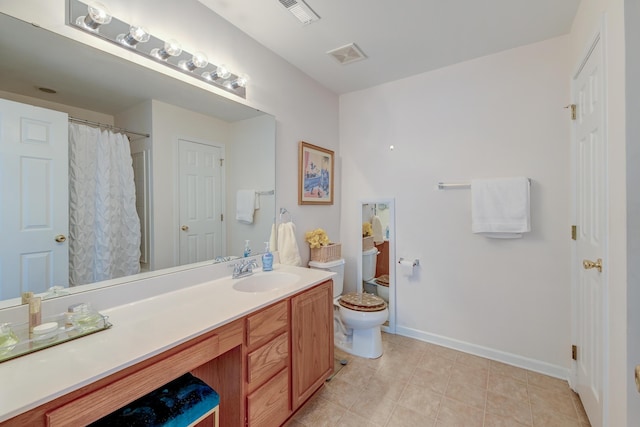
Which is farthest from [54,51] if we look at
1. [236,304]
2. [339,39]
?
[339,39]

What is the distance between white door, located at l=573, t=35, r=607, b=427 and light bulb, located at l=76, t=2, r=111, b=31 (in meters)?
2.30

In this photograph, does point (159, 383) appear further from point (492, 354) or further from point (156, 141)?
point (492, 354)

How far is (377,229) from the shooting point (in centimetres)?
276

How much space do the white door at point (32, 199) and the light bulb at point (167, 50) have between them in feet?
1.84

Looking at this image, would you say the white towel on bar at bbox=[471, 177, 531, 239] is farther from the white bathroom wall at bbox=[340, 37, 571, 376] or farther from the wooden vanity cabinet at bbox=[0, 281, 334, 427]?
the wooden vanity cabinet at bbox=[0, 281, 334, 427]

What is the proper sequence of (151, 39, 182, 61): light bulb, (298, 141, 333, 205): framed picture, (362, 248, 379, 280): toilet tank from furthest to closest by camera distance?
1. (362, 248, 379, 280): toilet tank
2. (298, 141, 333, 205): framed picture
3. (151, 39, 182, 61): light bulb

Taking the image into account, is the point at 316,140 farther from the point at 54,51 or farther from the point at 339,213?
A: the point at 54,51

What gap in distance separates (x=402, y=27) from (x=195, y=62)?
1376 mm

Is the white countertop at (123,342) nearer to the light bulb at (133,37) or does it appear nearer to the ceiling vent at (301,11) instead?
the light bulb at (133,37)

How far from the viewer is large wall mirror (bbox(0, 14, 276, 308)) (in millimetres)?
1062

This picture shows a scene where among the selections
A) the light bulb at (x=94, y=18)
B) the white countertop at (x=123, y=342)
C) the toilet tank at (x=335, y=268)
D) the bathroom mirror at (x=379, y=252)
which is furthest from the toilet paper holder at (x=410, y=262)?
the light bulb at (x=94, y=18)

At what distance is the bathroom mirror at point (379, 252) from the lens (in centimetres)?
264

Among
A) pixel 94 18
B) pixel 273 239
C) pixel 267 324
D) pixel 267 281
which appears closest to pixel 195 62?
pixel 94 18
